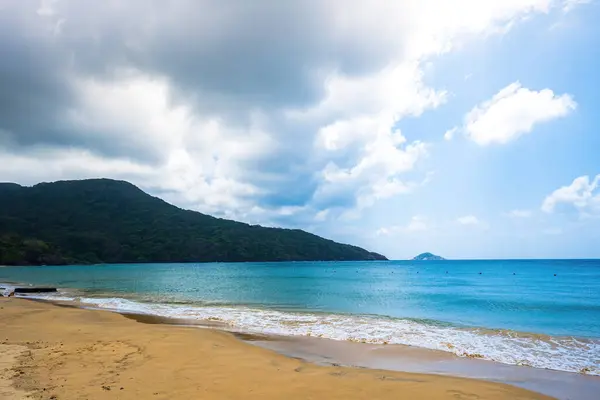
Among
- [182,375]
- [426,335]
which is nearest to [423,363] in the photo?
[426,335]

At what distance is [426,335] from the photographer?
19078 millimetres

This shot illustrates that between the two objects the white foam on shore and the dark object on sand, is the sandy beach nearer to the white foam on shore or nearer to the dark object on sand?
the white foam on shore

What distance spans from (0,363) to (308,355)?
9.82m

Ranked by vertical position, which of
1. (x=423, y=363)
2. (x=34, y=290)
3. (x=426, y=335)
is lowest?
(x=34, y=290)

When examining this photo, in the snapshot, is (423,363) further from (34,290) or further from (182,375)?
(34,290)

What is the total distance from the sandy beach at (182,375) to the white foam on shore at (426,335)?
4.85 metres

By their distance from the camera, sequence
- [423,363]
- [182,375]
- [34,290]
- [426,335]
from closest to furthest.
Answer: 1. [182,375]
2. [423,363]
3. [426,335]
4. [34,290]

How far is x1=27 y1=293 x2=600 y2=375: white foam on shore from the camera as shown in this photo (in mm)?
14577

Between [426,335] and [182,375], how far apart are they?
13.3m

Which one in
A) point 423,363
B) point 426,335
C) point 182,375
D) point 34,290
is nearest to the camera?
point 182,375

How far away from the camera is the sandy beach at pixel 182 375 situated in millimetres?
8891

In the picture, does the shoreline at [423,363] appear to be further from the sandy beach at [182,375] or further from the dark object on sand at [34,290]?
the dark object on sand at [34,290]

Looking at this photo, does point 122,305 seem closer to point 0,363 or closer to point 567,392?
point 0,363

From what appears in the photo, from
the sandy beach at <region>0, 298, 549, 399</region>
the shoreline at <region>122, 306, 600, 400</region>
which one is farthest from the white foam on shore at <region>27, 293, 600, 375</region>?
the sandy beach at <region>0, 298, 549, 399</region>
